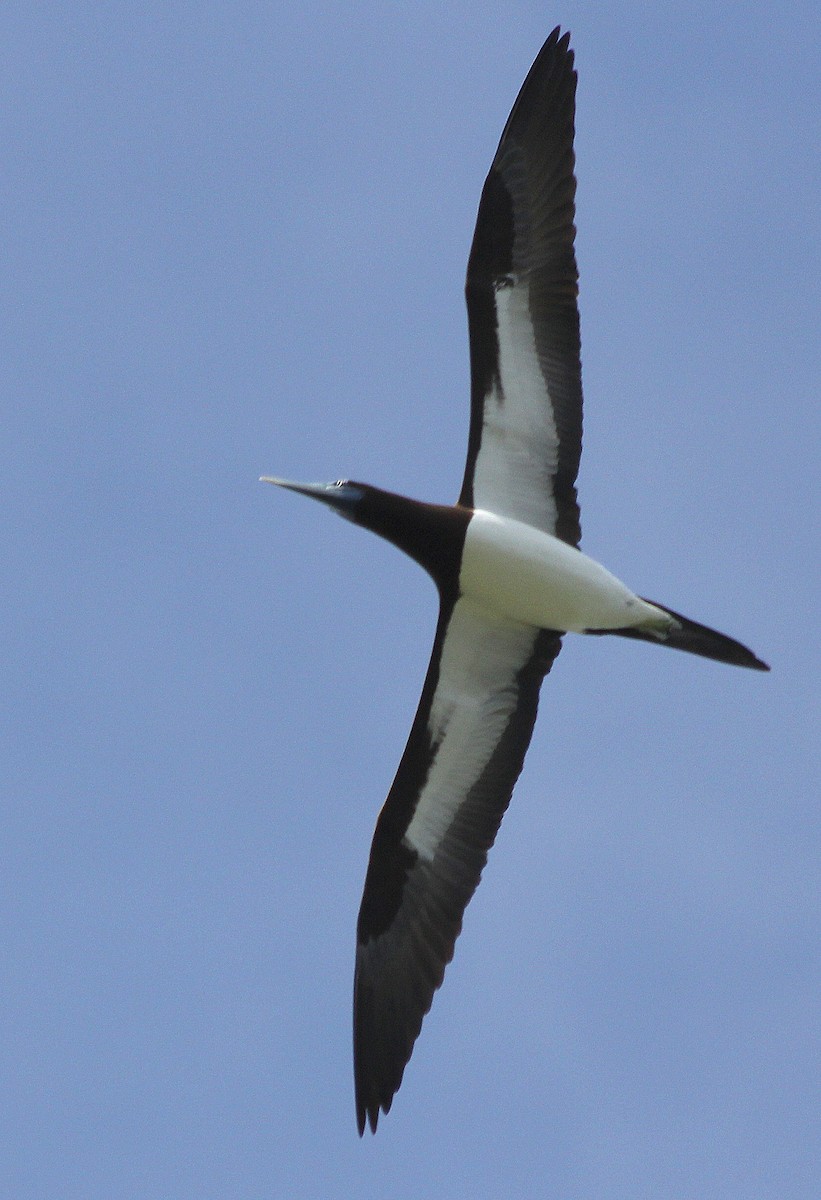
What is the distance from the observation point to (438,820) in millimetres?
15148

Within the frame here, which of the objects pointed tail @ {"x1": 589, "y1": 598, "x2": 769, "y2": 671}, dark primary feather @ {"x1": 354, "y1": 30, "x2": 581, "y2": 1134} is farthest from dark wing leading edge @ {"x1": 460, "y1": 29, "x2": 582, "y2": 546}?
pointed tail @ {"x1": 589, "y1": 598, "x2": 769, "y2": 671}

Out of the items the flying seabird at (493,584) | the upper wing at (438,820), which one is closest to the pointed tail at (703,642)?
the flying seabird at (493,584)

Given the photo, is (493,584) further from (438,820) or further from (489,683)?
(438,820)

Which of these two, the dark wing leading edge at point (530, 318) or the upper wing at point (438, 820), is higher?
the dark wing leading edge at point (530, 318)

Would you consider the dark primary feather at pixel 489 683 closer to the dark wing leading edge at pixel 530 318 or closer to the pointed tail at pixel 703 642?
the dark wing leading edge at pixel 530 318

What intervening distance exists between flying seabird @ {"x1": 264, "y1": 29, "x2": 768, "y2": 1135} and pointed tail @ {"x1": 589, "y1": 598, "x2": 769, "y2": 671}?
12mm

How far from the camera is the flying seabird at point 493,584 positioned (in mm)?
14398

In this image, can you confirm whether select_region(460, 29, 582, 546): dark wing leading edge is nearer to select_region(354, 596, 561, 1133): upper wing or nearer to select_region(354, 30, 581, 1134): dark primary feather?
select_region(354, 30, 581, 1134): dark primary feather

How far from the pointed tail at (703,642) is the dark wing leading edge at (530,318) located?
1072 millimetres

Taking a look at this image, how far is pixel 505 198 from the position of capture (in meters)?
14.5

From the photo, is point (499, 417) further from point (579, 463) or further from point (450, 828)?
point (450, 828)

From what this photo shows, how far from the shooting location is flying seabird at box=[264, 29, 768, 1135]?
14398mm

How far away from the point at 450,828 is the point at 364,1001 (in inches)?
63.4

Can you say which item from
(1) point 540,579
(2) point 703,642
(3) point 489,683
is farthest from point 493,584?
(2) point 703,642
